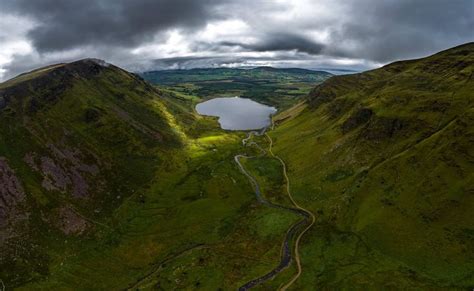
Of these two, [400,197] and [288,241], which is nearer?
[288,241]

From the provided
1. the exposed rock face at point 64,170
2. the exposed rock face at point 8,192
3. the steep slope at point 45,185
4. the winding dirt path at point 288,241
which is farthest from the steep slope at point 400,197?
the exposed rock face at point 8,192

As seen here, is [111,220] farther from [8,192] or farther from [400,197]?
[400,197]

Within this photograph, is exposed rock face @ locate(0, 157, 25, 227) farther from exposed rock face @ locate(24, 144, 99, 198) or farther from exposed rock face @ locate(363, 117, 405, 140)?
exposed rock face @ locate(363, 117, 405, 140)

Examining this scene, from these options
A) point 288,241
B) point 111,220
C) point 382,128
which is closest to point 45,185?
point 111,220

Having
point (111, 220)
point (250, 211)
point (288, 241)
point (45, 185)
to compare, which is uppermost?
point (45, 185)

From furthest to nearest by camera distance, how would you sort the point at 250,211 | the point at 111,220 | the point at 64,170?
the point at 64,170
the point at 250,211
the point at 111,220

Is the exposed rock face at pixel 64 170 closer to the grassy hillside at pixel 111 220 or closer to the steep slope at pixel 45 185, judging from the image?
the steep slope at pixel 45 185

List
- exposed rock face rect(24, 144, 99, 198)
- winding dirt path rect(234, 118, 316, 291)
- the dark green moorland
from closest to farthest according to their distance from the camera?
winding dirt path rect(234, 118, 316, 291) < the dark green moorland < exposed rock face rect(24, 144, 99, 198)

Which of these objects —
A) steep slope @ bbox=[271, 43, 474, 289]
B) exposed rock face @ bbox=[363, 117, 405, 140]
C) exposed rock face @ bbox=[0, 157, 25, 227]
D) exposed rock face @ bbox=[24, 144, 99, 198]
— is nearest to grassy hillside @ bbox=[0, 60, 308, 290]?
exposed rock face @ bbox=[0, 157, 25, 227]
